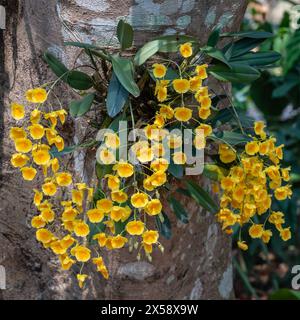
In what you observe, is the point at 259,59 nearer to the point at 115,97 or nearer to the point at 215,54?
the point at 215,54

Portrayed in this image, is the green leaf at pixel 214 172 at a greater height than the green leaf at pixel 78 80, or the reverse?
the green leaf at pixel 78 80

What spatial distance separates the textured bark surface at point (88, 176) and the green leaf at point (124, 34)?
0.05 metres

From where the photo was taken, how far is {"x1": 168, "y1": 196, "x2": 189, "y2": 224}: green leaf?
51.6 inches

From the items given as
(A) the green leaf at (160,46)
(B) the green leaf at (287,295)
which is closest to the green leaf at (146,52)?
(A) the green leaf at (160,46)

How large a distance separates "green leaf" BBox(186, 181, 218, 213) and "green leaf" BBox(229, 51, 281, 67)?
279 millimetres

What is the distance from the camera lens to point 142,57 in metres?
1.17

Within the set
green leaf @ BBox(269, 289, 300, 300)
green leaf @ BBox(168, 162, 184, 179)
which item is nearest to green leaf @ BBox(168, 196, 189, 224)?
green leaf @ BBox(168, 162, 184, 179)

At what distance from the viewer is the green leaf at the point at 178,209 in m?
1.31

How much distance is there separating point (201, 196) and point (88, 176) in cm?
26

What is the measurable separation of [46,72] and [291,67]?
1213 millimetres

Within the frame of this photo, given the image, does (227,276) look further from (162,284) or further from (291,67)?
(291,67)

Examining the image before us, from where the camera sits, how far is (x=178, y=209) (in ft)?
4.31

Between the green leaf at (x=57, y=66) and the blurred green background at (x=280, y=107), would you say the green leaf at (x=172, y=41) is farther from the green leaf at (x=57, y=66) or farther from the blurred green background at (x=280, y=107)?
the blurred green background at (x=280, y=107)

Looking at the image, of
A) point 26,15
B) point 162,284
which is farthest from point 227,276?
point 26,15
